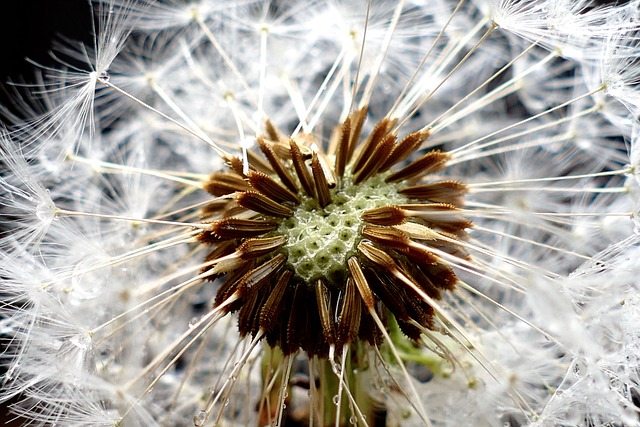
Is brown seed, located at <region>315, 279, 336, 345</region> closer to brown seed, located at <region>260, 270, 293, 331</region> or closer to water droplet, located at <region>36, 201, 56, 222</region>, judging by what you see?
brown seed, located at <region>260, 270, 293, 331</region>

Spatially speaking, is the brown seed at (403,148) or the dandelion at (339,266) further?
the brown seed at (403,148)

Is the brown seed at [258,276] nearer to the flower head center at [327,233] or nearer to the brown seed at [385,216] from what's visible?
the flower head center at [327,233]

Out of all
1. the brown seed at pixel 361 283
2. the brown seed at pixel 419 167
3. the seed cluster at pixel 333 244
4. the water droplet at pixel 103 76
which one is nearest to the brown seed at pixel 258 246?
the seed cluster at pixel 333 244

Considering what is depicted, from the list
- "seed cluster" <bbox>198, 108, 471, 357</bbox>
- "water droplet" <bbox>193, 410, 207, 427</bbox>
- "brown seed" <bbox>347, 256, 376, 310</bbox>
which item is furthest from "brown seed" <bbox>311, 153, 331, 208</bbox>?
"water droplet" <bbox>193, 410, 207, 427</bbox>

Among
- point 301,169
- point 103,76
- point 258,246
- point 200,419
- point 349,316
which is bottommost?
point 200,419

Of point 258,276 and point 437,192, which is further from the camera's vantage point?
point 437,192

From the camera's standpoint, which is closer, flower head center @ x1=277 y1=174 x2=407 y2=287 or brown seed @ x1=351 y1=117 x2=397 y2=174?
flower head center @ x1=277 y1=174 x2=407 y2=287

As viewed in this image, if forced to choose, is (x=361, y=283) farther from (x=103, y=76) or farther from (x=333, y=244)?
(x=103, y=76)

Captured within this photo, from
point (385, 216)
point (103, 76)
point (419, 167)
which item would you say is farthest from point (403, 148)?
point (103, 76)
